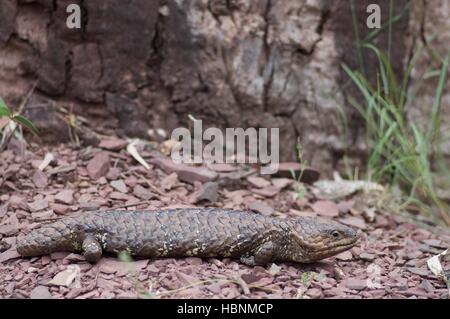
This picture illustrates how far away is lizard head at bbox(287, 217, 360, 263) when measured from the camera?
14.5 ft

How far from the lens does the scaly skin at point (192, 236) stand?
14.2 feet

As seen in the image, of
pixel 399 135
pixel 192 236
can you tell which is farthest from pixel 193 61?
pixel 192 236

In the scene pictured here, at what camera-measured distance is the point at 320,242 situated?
4.43 meters

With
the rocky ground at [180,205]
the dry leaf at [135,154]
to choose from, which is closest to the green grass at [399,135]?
the rocky ground at [180,205]

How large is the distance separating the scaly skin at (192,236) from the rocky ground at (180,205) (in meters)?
0.08

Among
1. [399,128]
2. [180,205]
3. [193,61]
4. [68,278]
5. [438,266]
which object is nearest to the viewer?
[68,278]

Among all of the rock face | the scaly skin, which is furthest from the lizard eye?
the rock face

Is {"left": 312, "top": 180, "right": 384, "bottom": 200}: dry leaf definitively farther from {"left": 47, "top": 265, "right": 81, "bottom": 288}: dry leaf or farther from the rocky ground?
{"left": 47, "top": 265, "right": 81, "bottom": 288}: dry leaf

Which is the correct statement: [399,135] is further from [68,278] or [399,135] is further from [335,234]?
[68,278]

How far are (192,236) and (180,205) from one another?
0.74 m

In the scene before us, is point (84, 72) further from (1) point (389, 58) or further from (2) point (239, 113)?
(1) point (389, 58)

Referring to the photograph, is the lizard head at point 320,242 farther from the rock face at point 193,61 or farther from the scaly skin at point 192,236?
the rock face at point 193,61

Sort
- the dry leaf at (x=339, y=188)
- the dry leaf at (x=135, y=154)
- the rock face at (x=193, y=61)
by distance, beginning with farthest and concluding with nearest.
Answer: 1. the dry leaf at (x=339, y=188)
2. the rock face at (x=193, y=61)
3. the dry leaf at (x=135, y=154)
